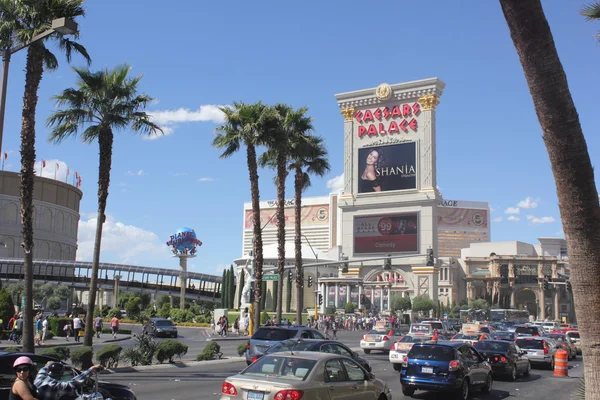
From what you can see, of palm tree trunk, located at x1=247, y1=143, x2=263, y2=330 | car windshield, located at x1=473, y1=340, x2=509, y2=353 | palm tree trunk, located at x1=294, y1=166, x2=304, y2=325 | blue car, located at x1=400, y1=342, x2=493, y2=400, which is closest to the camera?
blue car, located at x1=400, y1=342, x2=493, y2=400

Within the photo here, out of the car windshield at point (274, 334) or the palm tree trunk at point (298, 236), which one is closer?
the car windshield at point (274, 334)

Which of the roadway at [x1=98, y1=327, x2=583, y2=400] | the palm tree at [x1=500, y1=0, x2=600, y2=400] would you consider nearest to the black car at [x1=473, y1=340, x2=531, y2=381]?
the roadway at [x1=98, y1=327, x2=583, y2=400]

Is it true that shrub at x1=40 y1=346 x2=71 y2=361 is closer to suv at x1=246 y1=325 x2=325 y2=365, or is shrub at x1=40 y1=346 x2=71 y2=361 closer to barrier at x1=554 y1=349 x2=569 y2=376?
suv at x1=246 y1=325 x2=325 y2=365

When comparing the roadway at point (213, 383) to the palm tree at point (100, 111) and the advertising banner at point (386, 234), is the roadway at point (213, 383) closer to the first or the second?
the palm tree at point (100, 111)

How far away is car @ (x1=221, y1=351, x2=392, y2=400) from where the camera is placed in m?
9.37

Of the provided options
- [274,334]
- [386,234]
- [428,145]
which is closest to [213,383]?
[274,334]

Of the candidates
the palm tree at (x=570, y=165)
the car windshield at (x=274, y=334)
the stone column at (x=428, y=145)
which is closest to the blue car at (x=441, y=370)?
the car windshield at (x=274, y=334)

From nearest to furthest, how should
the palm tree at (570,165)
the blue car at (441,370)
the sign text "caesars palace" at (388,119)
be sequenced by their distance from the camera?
the palm tree at (570,165) → the blue car at (441,370) → the sign text "caesars palace" at (388,119)

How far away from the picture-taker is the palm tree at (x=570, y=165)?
5.72m

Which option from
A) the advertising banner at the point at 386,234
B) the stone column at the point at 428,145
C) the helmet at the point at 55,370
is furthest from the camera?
the advertising banner at the point at 386,234

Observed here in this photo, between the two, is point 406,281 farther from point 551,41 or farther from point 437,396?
point 551,41

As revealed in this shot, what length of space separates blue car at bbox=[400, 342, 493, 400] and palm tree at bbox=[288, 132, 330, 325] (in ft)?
69.4

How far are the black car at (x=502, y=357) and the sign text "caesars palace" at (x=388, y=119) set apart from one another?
89.1 m

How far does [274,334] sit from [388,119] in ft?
310
